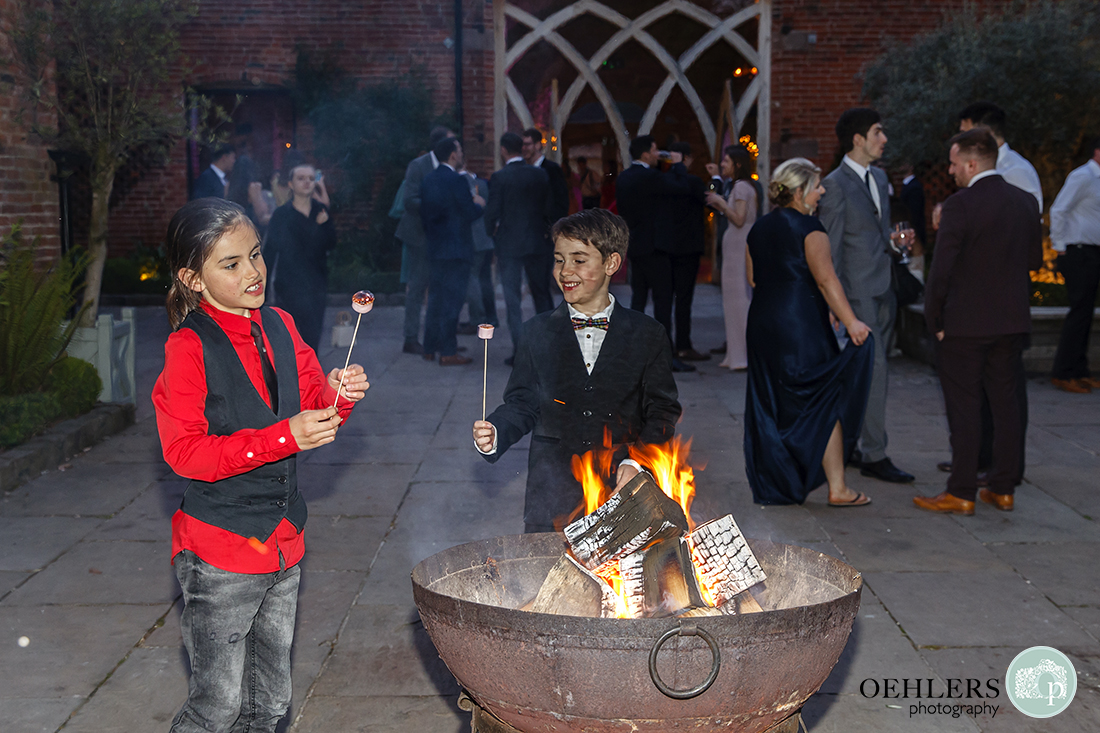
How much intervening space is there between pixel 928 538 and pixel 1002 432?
0.82m

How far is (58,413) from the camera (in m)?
6.84

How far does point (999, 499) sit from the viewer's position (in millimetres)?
5555

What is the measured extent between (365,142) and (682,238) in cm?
659

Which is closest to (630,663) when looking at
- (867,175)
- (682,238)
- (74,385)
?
(867,175)

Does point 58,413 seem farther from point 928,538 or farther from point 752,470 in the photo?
point 928,538

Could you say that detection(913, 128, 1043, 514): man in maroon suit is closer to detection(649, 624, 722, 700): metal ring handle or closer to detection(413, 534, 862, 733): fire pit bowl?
detection(413, 534, 862, 733): fire pit bowl

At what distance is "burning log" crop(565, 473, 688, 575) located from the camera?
253 cm

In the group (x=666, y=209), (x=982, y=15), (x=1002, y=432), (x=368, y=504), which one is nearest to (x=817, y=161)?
(x=982, y=15)

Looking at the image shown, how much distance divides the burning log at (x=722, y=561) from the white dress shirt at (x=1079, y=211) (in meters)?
6.64

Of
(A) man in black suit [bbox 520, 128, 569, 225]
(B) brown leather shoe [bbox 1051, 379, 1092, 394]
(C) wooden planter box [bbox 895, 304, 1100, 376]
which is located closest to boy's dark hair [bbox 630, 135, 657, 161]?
(A) man in black suit [bbox 520, 128, 569, 225]

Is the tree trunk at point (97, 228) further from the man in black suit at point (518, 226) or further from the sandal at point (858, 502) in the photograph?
the sandal at point (858, 502)

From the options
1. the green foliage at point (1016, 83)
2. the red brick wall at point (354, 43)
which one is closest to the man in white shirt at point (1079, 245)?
the green foliage at point (1016, 83)

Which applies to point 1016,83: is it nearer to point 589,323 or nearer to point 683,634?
point 589,323

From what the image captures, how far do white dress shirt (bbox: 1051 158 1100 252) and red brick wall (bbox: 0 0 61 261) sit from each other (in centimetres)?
805
